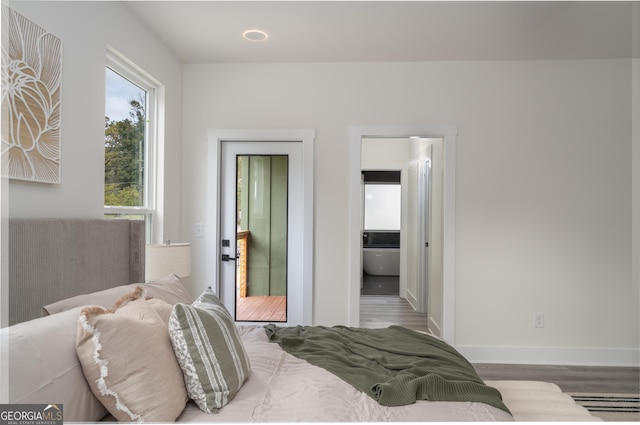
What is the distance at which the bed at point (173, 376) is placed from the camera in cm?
116

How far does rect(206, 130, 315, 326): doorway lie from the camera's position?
3816 mm

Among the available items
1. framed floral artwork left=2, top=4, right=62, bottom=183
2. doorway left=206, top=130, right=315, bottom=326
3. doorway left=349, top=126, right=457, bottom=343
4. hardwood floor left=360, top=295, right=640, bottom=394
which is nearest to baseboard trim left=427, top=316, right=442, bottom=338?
doorway left=349, top=126, right=457, bottom=343

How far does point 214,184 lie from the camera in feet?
12.5

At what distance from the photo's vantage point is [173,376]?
52.7 inches

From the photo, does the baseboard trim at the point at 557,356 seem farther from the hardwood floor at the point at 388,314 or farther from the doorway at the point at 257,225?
the doorway at the point at 257,225

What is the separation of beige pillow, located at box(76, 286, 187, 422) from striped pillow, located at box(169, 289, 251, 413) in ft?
0.22

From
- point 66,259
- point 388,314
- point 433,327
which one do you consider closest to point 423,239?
point 388,314

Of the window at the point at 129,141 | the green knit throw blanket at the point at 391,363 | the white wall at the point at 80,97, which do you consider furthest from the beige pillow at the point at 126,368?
the window at the point at 129,141

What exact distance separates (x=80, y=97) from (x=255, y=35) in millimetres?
1457

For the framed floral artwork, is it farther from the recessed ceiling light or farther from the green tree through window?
the recessed ceiling light

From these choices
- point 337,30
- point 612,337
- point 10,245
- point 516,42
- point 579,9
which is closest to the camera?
point 10,245

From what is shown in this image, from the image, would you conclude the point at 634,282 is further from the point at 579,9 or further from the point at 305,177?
the point at 305,177

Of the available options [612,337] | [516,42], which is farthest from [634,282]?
[516,42]

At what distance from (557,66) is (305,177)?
2.52 meters
